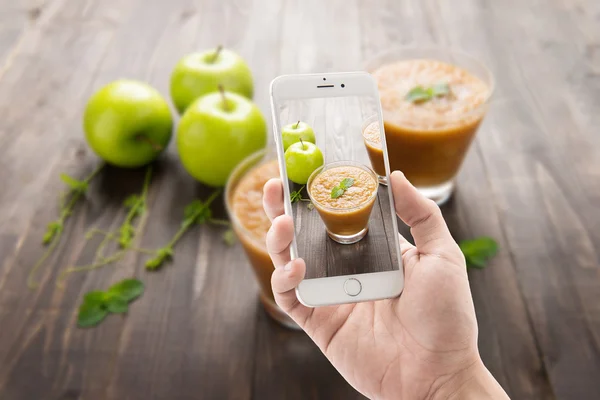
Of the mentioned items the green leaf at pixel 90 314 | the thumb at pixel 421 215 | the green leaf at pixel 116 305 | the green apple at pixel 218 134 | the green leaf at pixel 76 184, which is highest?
the thumb at pixel 421 215

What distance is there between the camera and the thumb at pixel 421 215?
0.76 m

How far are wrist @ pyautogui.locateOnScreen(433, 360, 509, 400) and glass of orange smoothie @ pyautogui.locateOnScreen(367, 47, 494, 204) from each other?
0.51 metres

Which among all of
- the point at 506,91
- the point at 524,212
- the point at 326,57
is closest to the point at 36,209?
the point at 326,57

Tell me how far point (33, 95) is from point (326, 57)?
800mm

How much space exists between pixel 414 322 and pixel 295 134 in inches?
11.6

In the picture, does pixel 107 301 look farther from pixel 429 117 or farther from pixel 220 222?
pixel 429 117

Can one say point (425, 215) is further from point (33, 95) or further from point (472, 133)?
point (33, 95)

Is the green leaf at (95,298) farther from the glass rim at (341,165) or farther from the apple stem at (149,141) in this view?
the glass rim at (341,165)

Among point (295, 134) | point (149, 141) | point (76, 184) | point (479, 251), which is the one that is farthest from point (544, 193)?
point (76, 184)

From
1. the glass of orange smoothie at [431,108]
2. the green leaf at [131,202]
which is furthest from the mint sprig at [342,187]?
the green leaf at [131,202]

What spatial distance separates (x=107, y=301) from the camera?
43.0 inches

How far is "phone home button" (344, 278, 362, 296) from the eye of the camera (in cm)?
73

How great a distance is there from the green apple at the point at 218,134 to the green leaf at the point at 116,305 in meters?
0.33

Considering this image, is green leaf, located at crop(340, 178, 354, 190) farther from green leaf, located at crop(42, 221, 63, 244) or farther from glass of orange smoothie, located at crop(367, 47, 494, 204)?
green leaf, located at crop(42, 221, 63, 244)
